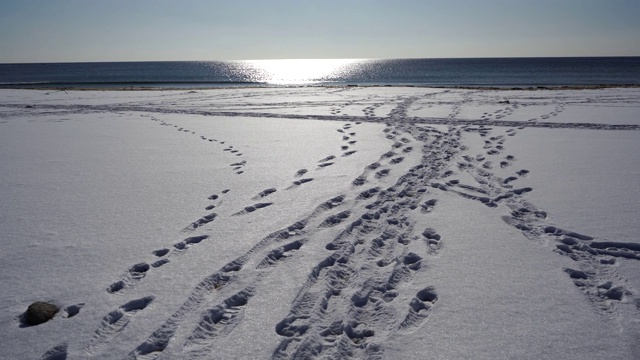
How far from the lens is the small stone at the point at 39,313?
277cm

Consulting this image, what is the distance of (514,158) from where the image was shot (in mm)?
7070

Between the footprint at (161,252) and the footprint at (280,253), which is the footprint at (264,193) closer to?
the footprint at (280,253)

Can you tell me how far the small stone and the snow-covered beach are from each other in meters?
0.05

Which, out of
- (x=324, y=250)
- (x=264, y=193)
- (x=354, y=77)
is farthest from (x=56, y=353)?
(x=354, y=77)

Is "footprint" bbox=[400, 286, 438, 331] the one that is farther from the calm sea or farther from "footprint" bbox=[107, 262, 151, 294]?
the calm sea

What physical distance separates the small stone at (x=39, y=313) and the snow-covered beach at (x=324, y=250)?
49 millimetres

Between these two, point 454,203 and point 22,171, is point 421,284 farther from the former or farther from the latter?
point 22,171

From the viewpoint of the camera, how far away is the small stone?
109 inches

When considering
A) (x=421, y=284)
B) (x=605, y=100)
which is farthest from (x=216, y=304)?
(x=605, y=100)

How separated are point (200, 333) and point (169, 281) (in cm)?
76

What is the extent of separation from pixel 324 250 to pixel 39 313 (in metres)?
2.29

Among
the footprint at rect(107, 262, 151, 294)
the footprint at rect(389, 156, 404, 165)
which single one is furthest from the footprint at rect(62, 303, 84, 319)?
the footprint at rect(389, 156, 404, 165)

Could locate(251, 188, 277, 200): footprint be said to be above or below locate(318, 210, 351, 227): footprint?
above

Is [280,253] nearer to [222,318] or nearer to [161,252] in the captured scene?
[222,318]
